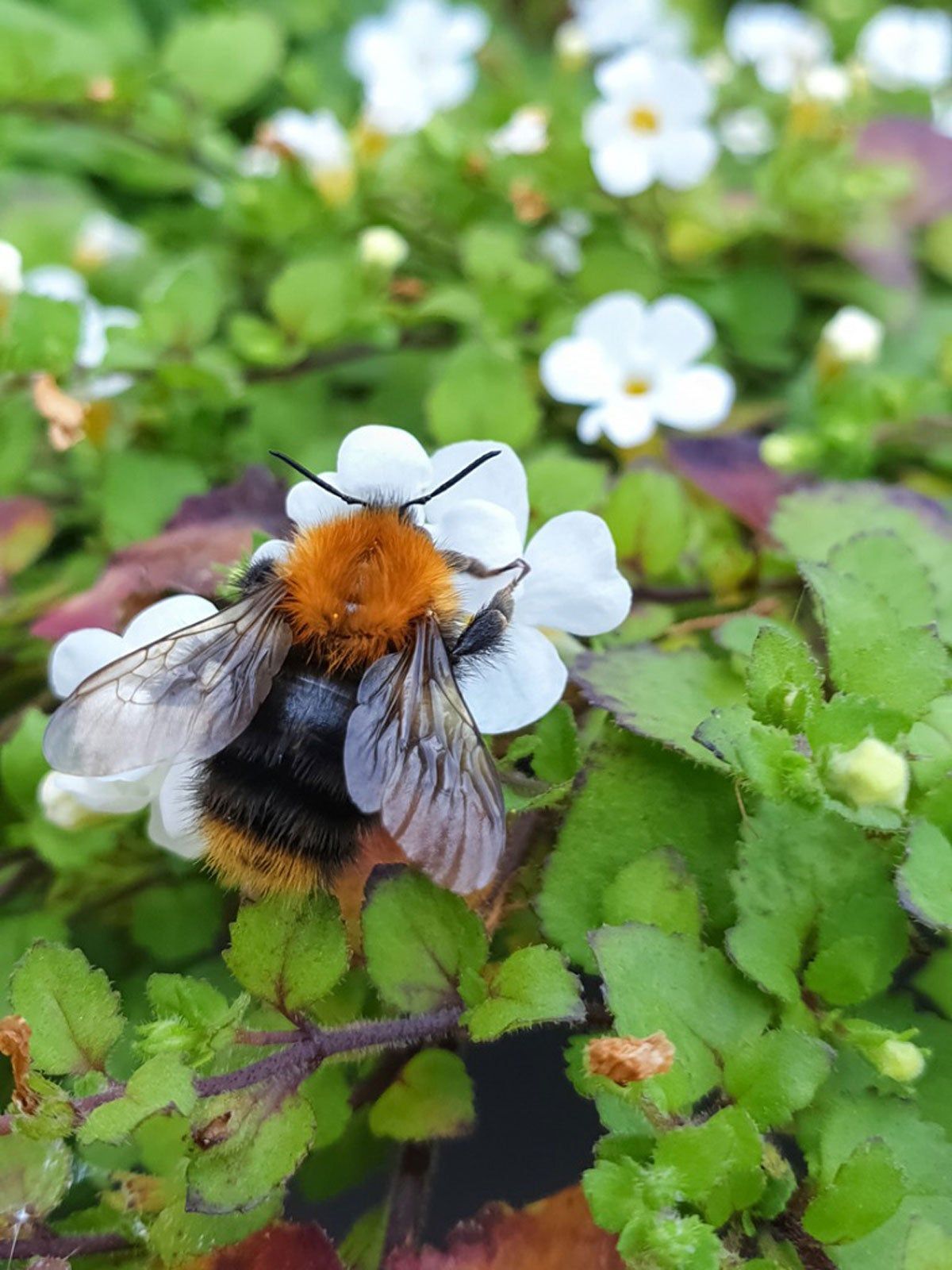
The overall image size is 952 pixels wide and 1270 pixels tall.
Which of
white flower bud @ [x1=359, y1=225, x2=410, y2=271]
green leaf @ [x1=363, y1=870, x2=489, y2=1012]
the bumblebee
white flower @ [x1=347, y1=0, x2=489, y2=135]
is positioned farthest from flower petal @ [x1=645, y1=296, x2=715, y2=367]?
green leaf @ [x1=363, y1=870, x2=489, y2=1012]

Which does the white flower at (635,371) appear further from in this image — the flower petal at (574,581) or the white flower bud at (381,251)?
the flower petal at (574,581)

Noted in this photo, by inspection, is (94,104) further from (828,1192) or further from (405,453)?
(828,1192)

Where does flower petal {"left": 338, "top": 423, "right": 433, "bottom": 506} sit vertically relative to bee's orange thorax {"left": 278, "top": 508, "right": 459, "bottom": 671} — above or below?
above

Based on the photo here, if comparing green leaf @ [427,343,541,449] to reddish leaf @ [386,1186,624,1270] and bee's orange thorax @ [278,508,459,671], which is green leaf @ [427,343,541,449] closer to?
bee's orange thorax @ [278,508,459,671]

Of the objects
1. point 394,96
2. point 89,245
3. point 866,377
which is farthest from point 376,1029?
point 394,96

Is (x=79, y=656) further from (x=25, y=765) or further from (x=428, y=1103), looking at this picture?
(x=428, y=1103)

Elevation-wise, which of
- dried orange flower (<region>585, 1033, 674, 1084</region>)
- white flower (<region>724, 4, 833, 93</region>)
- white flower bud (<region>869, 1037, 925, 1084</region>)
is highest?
white flower (<region>724, 4, 833, 93</region>)

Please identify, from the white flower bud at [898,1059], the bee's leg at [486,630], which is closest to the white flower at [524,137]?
the bee's leg at [486,630]
